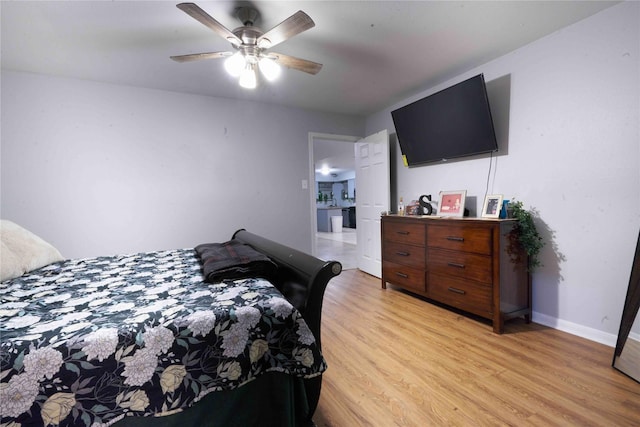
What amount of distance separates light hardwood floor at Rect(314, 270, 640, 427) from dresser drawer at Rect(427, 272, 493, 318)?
13 cm

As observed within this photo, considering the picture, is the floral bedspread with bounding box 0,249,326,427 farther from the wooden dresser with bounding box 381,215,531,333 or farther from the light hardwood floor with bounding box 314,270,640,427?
the wooden dresser with bounding box 381,215,531,333

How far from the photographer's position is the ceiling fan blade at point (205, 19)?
1396 millimetres

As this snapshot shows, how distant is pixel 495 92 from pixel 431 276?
1.82 metres

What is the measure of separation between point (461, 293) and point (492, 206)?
798 mm

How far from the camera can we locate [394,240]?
3146mm

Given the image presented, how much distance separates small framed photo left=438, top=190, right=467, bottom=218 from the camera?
2.74 m

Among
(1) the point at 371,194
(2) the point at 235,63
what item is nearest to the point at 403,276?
(1) the point at 371,194

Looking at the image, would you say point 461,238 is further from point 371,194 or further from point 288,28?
point 288,28

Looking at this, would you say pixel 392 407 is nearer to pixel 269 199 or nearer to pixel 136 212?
pixel 269 199

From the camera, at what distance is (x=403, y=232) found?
302cm

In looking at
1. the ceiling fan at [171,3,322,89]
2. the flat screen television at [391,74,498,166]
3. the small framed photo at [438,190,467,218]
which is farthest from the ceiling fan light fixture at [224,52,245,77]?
the small framed photo at [438,190,467,218]

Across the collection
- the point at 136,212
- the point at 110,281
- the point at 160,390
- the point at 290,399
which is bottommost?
the point at 290,399

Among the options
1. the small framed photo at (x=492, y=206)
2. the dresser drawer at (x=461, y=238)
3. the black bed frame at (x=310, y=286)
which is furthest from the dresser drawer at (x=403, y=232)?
the black bed frame at (x=310, y=286)

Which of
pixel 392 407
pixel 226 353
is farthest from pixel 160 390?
pixel 392 407
